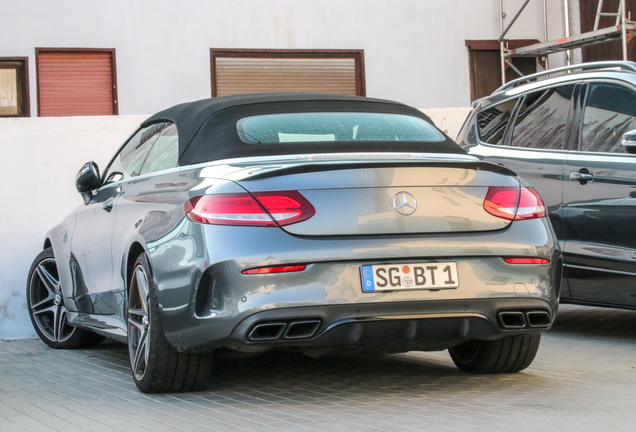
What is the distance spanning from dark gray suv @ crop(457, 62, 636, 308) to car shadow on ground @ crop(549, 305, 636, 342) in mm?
461

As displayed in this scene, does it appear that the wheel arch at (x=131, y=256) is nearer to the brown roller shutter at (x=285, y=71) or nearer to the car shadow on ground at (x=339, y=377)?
the car shadow on ground at (x=339, y=377)

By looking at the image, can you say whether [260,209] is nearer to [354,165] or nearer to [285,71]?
[354,165]

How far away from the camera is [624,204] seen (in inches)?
300

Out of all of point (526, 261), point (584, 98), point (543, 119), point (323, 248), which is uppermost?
point (584, 98)

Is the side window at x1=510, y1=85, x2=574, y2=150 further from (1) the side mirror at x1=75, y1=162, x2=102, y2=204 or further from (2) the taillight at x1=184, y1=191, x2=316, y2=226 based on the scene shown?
(2) the taillight at x1=184, y1=191, x2=316, y2=226

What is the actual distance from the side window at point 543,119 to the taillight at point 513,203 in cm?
256

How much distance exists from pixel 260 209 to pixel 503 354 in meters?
1.81

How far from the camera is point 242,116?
250 inches

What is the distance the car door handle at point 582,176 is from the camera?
7.94 meters

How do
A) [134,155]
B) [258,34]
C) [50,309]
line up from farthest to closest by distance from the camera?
1. [258,34]
2. [50,309]
3. [134,155]

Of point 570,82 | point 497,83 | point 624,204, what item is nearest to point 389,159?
point 624,204

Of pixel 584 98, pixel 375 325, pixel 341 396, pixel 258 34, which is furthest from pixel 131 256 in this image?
pixel 258 34

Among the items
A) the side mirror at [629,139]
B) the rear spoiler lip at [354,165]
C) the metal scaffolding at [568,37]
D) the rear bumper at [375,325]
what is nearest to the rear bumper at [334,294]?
the rear bumper at [375,325]

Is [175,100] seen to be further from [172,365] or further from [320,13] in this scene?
[172,365]
